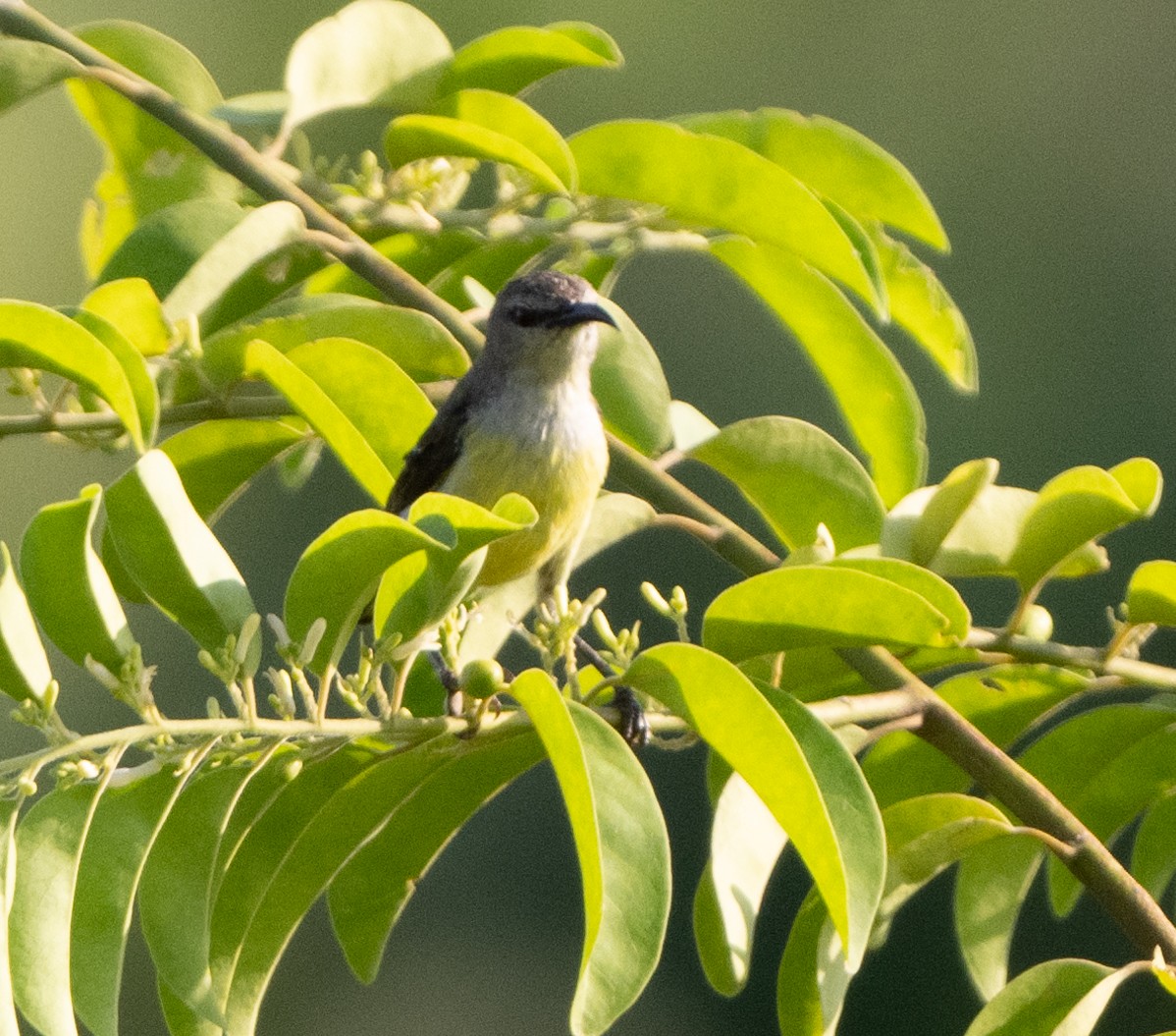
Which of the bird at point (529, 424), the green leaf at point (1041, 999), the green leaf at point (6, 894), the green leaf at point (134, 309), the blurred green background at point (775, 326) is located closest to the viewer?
the green leaf at point (6, 894)

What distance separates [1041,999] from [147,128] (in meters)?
1.74

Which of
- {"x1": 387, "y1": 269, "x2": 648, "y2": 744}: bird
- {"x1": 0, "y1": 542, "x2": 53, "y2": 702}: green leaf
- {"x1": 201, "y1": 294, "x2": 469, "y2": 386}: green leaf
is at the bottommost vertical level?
{"x1": 387, "y1": 269, "x2": 648, "y2": 744}: bird

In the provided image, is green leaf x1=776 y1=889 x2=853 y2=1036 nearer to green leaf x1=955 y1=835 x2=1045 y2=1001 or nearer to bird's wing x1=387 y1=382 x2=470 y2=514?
green leaf x1=955 y1=835 x2=1045 y2=1001

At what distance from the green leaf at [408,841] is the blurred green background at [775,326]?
5938 millimetres

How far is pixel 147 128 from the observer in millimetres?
2615

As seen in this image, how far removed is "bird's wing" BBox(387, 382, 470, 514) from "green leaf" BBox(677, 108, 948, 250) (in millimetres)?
1059

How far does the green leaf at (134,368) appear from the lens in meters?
1.91

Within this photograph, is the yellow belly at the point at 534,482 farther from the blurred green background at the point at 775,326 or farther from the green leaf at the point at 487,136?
the blurred green background at the point at 775,326

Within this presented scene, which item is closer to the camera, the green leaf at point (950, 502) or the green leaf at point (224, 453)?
the green leaf at point (950, 502)

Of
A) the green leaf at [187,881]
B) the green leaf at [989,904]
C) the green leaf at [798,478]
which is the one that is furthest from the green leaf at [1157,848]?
the green leaf at [187,881]

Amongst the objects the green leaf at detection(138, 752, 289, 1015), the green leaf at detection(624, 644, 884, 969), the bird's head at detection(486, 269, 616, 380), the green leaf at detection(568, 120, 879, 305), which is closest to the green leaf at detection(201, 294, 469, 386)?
the green leaf at detection(568, 120, 879, 305)

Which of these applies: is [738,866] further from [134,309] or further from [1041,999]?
[134,309]

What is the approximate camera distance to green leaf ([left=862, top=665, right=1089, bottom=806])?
2.24 meters

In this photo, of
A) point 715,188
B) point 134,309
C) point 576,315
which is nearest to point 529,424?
point 576,315
